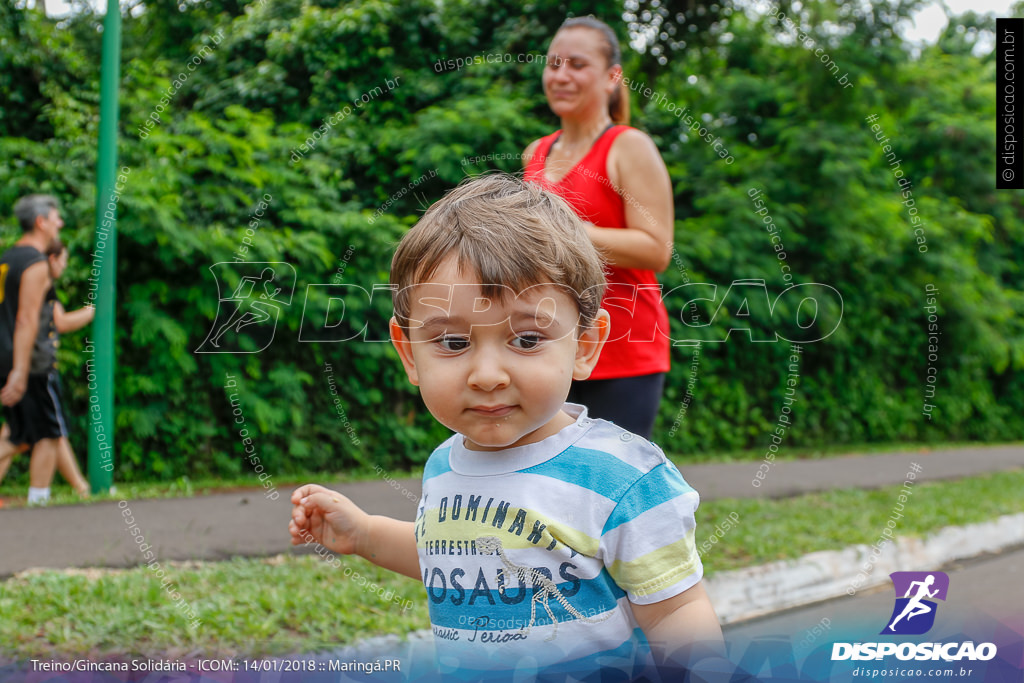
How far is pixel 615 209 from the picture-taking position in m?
2.37

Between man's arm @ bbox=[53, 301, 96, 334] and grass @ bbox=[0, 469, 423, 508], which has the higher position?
man's arm @ bbox=[53, 301, 96, 334]

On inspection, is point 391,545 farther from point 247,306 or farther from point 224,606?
point 247,306

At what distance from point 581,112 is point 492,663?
174cm

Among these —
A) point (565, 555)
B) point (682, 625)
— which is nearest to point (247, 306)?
point (565, 555)

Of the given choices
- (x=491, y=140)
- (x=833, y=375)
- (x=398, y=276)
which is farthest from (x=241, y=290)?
(x=833, y=375)

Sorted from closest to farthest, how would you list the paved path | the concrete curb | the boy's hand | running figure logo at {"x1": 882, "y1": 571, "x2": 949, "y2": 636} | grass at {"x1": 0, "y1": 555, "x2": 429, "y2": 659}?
the boy's hand < running figure logo at {"x1": 882, "y1": 571, "x2": 949, "y2": 636} < grass at {"x1": 0, "y1": 555, "x2": 429, "y2": 659} < the paved path < the concrete curb

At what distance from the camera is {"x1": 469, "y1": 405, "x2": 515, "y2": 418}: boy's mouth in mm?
1266

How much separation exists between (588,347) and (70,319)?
4454mm

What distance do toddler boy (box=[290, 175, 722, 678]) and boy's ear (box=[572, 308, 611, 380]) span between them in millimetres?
63

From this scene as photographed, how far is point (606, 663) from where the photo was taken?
1.22m

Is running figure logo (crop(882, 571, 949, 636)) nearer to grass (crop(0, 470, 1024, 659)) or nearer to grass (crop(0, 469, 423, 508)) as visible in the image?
grass (crop(0, 470, 1024, 659))

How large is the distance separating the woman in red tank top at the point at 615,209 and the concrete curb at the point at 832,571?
5.90ft

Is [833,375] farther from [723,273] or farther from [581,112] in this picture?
[581,112]

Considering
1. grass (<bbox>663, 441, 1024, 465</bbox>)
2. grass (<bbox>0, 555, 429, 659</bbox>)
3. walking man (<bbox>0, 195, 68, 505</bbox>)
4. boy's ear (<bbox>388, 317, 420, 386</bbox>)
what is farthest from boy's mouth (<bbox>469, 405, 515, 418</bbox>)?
grass (<bbox>663, 441, 1024, 465</bbox>)
